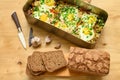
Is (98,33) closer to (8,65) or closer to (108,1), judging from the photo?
(108,1)

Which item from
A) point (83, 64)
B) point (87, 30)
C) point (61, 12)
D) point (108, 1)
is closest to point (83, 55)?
point (83, 64)

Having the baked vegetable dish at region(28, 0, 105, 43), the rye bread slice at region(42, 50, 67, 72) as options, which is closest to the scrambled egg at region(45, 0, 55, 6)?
the baked vegetable dish at region(28, 0, 105, 43)

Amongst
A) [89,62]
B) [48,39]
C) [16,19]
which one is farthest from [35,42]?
[89,62]

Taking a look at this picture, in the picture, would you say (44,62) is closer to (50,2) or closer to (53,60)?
(53,60)

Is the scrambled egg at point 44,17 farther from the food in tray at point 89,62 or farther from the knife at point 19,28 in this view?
the food in tray at point 89,62

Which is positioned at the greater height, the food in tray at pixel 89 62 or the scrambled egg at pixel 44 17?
the scrambled egg at pixel 44 17

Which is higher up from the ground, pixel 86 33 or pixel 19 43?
pixel 86 33

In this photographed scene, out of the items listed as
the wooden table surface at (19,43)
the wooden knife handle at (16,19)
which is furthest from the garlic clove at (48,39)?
the wooden knife handle at (16,19)
